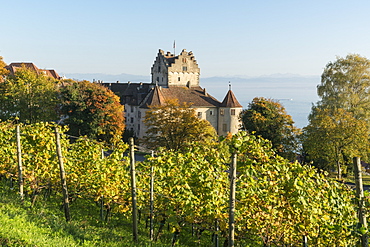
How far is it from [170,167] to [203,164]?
110cm

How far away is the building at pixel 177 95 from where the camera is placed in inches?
2473

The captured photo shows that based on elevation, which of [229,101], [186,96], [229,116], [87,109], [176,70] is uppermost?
[176,70]

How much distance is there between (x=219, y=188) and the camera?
34.5 ft

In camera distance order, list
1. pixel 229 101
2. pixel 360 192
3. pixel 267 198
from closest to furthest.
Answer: pixel 360 192
pixel 267 198
pixel 229 101

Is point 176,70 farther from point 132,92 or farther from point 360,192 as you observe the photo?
point 360,192

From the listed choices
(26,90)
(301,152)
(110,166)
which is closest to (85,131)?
(26,90)

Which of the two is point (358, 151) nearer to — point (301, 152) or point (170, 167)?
point (301, 152)

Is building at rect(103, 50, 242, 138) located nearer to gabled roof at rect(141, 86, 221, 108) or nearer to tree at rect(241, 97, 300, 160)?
gabled roof at rect(141, 86, 221, 108)

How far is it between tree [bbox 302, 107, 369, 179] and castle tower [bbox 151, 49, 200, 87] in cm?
4295

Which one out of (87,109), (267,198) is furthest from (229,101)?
(267,198)

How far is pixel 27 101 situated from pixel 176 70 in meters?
36.6

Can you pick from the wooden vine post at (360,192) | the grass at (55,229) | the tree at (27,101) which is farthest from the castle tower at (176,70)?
the wooden vine post at (360,192)

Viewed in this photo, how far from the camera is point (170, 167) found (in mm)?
11461

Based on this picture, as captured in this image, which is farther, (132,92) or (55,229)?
(132,92)
